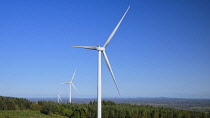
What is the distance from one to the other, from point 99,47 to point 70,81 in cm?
5624

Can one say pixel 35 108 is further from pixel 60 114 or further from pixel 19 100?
pixel 60 114

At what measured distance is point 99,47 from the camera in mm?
38469

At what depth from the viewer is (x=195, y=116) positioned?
99.8 meters

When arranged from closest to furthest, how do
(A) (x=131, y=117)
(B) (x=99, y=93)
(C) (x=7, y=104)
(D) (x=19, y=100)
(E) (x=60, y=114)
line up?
(B) (x=99, y=93)
(A) (x=131, y=117)
(E) (x=60, y=114)
(C) (x=7, y=104)
(D) (x=19, y=100)

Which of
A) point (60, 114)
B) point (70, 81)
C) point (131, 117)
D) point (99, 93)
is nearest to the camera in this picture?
point (99, 93)

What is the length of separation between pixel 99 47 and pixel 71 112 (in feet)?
235

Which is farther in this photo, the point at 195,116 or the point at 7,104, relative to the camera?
the point at 7,104

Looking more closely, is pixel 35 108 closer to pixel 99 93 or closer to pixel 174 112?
pixel 174 112

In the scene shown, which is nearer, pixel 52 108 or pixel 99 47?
pixel 99 47

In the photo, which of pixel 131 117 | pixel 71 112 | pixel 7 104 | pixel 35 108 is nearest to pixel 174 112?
pixel 131 117

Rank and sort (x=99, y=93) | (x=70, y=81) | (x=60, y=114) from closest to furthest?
1. (x=99, y=93)
2. (x=70, y=81)
3. (x=60, y=114)

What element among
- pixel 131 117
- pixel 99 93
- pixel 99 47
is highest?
pixel 99 47

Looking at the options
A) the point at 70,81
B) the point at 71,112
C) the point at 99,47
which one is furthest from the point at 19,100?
the point at 99,47

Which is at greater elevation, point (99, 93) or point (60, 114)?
point (99, 93)
